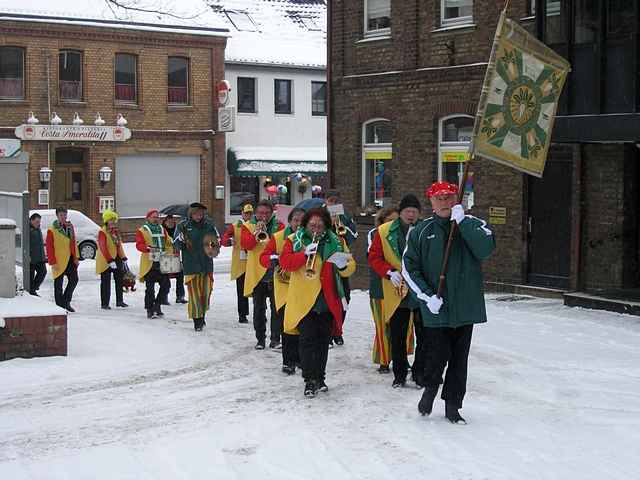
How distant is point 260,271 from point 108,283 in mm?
5185

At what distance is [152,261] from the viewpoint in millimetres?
16156

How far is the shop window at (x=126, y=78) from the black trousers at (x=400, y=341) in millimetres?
27387

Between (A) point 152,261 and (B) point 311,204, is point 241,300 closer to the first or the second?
(A) point 152,261

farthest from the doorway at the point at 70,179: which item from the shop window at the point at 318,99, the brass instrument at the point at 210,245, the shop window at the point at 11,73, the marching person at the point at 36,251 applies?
the brass instrument at the point at 210,245

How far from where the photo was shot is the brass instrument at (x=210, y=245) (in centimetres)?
1422

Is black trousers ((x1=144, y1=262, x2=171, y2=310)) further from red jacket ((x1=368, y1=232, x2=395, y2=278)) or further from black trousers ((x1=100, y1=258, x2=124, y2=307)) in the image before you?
red jacket ((x1=368, y1=232, x2=395, y2=278))

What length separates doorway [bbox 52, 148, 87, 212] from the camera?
35.2m

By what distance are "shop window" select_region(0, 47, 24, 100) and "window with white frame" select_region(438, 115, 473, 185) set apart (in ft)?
61.8

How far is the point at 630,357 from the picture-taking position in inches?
453

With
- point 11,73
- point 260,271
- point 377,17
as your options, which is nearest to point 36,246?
point 260,271

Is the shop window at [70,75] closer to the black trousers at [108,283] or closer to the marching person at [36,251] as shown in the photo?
the marching person at [36,251]

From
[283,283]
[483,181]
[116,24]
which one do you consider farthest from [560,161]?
[116,24]

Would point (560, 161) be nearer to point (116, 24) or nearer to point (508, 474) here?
point (508, 474)

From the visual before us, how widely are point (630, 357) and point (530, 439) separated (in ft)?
12.9
